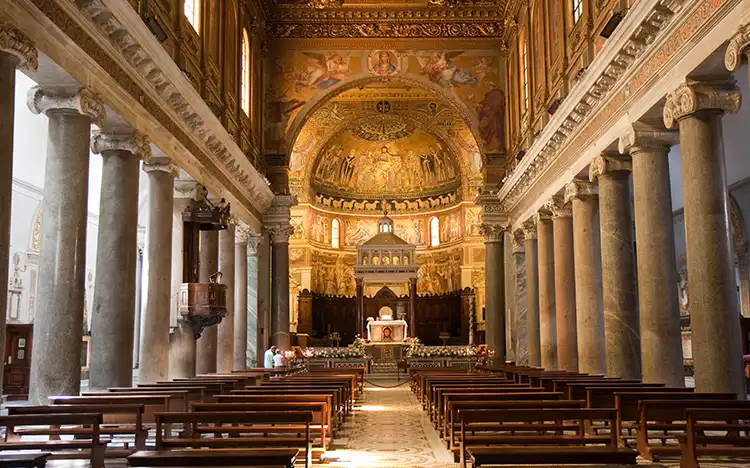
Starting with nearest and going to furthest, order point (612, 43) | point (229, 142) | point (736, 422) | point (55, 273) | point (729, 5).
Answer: point (736, 422), point (729, 5), point (55, 273), point (612, 43), point (229, 142)

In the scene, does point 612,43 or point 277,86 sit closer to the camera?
point 612,43

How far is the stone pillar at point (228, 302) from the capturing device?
23734 millimetres

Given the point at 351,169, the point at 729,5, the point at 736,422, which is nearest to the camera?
the point at 736,422

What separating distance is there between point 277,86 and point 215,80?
823 centimetres

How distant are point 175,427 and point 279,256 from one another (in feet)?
61.8

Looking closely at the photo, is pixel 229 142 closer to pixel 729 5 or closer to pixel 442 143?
pixel 729 5

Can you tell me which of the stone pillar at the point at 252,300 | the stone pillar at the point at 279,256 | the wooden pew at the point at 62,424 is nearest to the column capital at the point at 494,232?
the stone pillar at the point at 279,256

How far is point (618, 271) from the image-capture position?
16375mm

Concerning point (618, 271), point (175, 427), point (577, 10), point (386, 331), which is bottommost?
point (175, 427)

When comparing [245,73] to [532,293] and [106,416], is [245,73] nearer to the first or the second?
[532,293]

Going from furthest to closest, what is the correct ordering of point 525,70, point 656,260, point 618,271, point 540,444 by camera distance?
point 525,70, point 618,271, point 656,260, point 540,444

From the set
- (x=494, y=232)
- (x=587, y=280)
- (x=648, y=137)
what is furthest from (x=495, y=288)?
(x=648, y=137)

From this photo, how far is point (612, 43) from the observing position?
1434 cm

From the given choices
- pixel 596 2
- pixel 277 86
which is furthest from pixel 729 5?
pixel 277 86
